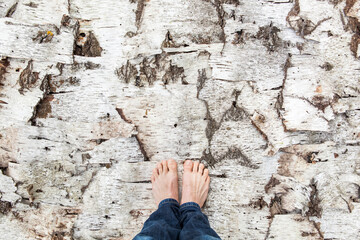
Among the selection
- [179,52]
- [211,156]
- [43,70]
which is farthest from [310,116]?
[43,70]

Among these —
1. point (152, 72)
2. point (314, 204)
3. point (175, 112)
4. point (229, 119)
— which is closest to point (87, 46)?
point (152, 72)

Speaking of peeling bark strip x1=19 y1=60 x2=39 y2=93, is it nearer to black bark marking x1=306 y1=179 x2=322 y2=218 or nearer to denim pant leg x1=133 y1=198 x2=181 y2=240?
denim pant leg x1=133 y1=198 x2=181 y2=240

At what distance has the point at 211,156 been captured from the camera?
1.50 metres

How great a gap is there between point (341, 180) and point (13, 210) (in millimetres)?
2014

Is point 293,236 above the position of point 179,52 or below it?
below

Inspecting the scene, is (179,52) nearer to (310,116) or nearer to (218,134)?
(218,134)

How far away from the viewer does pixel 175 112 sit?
148 cm

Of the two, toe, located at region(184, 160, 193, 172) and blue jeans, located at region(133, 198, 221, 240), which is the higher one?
toe, located at region(184, 160, 193, 172)

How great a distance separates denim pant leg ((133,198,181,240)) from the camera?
49.3 inches

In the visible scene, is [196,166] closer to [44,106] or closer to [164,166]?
[164,166]

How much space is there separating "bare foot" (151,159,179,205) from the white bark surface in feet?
0.18

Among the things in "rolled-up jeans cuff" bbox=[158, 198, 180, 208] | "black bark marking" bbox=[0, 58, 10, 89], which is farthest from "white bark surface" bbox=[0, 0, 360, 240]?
"rolled-up jeans cuff" bbox=[158, 198, 180, 208]

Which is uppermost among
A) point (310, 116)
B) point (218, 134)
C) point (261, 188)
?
point (310, 116)

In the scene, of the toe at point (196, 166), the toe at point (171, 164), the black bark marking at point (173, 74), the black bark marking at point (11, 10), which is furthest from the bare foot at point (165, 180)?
the black bark marking at point (11, 10)
